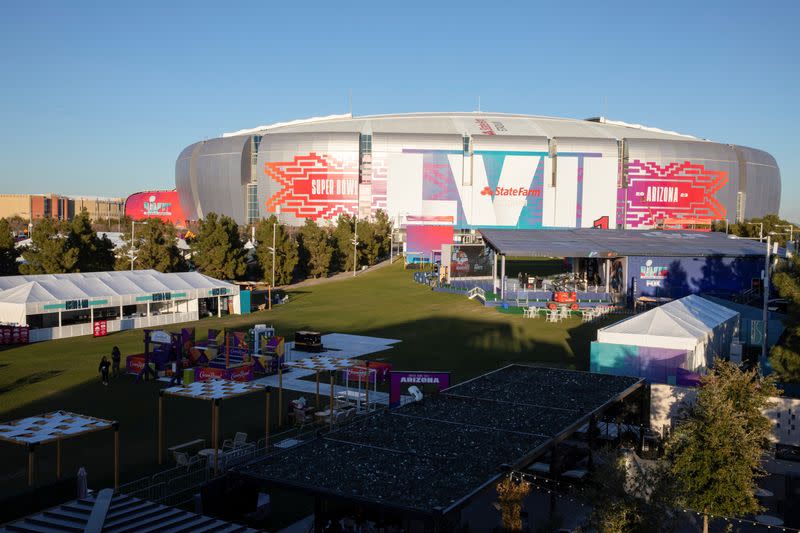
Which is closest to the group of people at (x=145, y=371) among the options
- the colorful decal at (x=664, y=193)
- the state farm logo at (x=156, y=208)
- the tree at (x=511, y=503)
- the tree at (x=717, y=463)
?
the tree at (x=511, y=503)

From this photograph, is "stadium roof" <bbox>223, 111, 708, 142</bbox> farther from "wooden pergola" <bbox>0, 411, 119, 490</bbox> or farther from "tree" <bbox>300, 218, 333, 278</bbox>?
"wooden pergola" <bbox>0, 411, 119, 490</bbox>

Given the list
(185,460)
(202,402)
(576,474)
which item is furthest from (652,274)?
(185,460)

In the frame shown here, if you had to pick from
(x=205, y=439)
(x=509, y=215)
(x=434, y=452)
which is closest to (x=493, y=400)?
(x=434, y=452)

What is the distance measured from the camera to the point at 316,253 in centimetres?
6378

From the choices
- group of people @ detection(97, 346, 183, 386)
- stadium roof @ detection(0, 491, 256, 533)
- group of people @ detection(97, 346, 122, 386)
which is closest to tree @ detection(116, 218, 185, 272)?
group of people @ detection(97, 346, 122, 386)

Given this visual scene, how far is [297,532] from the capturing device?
41.4 feet

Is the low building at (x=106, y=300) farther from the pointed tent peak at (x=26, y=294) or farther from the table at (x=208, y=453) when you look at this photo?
the table at (x=208, y=453)

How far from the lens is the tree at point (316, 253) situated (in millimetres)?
63688

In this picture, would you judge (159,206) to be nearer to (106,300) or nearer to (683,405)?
(106,300)

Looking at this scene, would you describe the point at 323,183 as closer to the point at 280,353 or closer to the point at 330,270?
the point at 330,270

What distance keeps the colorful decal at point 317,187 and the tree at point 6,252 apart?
5261cm

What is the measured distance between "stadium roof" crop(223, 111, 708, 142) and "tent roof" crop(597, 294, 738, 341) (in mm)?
72732

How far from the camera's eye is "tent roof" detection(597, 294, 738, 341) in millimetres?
23312

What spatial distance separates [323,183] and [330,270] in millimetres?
29522
